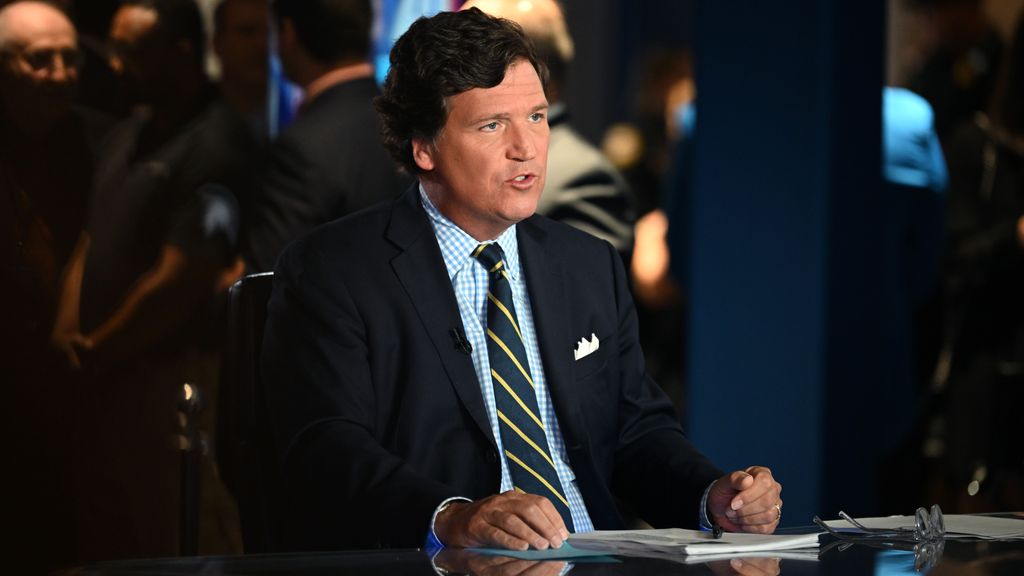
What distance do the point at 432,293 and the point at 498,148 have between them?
0.82 ft

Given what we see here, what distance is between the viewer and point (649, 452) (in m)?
2.42

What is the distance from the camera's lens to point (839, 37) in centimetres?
394

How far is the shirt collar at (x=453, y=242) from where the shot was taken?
2.39 metres

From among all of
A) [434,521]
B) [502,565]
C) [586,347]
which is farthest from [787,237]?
[502,565]

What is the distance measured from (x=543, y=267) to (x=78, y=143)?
65.3 inches

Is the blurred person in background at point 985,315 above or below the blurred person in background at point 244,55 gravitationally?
below

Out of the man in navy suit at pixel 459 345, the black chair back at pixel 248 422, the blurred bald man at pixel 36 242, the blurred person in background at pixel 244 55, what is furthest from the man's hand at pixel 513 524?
the blurred person in background at pixel 244 55

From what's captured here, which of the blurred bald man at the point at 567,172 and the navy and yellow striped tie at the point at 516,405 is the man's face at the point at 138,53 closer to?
the blurred bald man at the point at 567,172

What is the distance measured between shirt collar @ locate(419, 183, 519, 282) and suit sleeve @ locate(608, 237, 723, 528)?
25 centimetres

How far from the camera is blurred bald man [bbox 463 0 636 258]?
3.75 metres

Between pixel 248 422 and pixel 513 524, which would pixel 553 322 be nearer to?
pixel 248 422

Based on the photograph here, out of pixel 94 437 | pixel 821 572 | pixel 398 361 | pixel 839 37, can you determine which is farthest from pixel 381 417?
pixel 839 37

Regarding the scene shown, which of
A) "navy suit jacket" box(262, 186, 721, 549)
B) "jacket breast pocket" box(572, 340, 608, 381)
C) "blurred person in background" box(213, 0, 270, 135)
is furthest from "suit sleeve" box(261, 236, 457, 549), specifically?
"blurred person in background" box(213, 0, 270, 135)

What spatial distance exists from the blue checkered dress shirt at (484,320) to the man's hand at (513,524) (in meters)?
0.41
